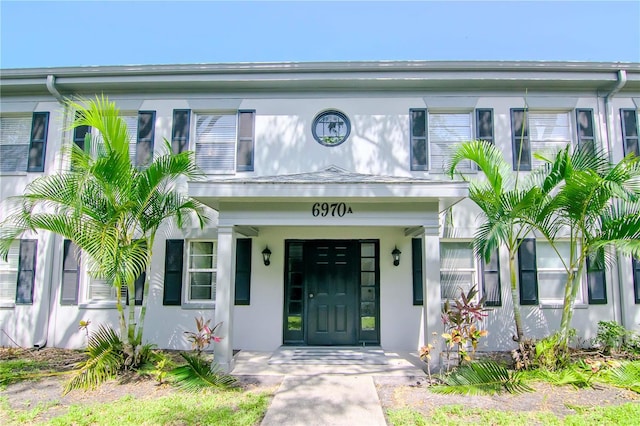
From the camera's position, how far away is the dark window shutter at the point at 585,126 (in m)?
7.31

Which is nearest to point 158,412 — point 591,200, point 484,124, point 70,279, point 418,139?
point 70,279

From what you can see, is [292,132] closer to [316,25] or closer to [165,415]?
[316,25]

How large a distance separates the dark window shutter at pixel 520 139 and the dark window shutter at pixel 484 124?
428mm

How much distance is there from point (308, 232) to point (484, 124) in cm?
402

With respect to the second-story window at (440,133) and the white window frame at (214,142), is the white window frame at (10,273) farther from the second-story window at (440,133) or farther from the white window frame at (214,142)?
the second-story window at (440,133)

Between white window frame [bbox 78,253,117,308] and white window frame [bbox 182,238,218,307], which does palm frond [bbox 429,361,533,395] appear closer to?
white window frame [bbox 182,238,218,307]

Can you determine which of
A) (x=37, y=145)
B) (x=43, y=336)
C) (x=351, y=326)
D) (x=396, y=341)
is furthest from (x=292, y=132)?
(x=43, y=336)

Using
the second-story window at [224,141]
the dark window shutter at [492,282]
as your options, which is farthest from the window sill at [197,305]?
the dark window shutter at [492,282]

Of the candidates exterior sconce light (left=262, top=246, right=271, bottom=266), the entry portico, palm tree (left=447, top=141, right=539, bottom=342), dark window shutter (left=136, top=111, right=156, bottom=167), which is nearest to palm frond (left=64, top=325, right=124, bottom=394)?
the entry portico

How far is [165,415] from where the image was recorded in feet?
13.4

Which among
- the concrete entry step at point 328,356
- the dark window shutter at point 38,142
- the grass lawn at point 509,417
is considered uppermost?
the dark window shutter at point 38,142

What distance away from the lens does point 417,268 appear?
7.12 metres

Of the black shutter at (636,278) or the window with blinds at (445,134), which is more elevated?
the window with blinds at (445,134)

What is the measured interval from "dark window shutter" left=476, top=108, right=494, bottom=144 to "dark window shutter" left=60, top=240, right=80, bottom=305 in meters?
8.05
